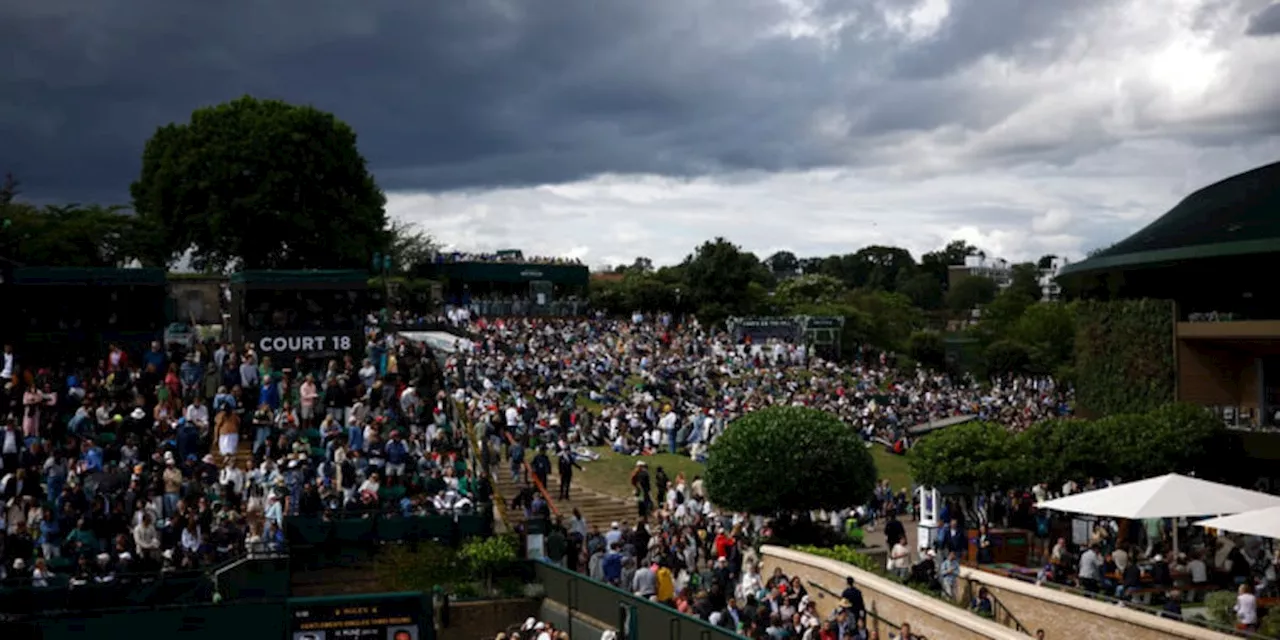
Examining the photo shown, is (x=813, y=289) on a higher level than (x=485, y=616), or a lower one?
higher

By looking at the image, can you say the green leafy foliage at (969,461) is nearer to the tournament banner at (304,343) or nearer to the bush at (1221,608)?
the bush at (1221,608)

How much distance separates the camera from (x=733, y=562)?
968 inches

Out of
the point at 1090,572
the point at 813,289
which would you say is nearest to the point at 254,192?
the point at 1090,572

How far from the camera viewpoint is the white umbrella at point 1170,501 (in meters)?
20.6

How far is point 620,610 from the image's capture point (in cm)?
2075

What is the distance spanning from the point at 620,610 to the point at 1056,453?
13261mm

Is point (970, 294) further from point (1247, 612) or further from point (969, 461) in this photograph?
point (1247, 612)

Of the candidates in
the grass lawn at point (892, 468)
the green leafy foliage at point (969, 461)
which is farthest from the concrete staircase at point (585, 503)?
the grass lawn at point (892, 468)

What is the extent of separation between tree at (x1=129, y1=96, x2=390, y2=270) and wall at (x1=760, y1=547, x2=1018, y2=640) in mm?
36347

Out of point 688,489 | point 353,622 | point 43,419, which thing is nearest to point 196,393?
point 43,419

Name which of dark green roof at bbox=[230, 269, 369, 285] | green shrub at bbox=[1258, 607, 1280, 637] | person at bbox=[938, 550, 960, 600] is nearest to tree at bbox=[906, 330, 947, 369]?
dark green roof at bbox=[230, 269, 369, 285]

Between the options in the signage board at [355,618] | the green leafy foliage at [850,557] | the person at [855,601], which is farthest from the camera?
the green leafy foliage at [850,557]

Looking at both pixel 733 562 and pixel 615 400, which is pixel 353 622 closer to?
pixel 733 562

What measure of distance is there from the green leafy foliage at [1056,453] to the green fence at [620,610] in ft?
31.6
